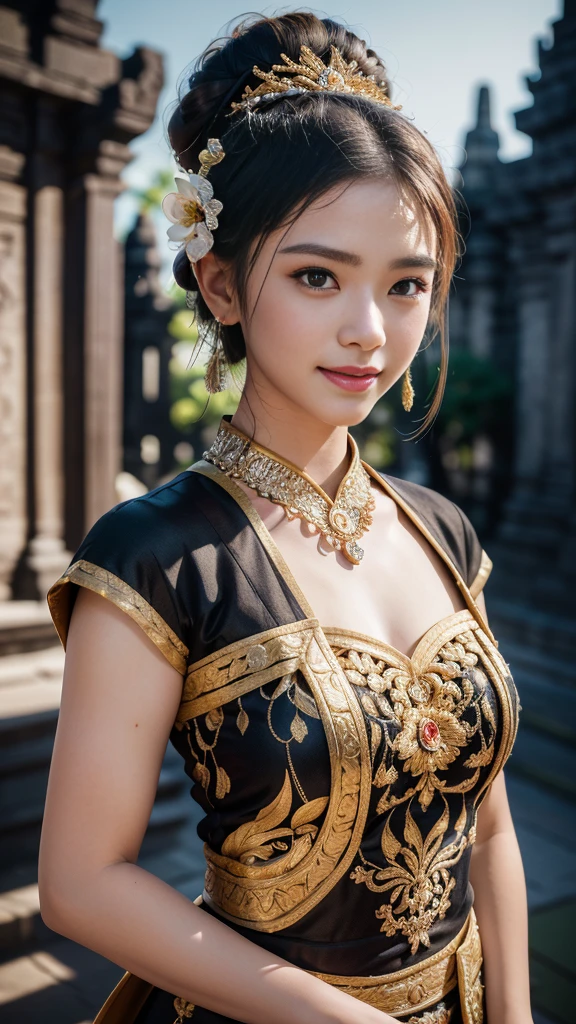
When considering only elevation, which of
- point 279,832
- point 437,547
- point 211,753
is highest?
point 437,547

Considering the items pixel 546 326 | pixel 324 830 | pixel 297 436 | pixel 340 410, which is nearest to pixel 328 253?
pixel 340 410

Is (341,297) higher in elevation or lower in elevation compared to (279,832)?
higher

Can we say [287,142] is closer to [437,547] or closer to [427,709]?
[437,547]

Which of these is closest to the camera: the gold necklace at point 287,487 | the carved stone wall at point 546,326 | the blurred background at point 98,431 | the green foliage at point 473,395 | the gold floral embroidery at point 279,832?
the gold floral embroidery at point 279,832

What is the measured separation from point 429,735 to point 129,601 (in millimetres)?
496

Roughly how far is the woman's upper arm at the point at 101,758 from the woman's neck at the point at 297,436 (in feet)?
1.45

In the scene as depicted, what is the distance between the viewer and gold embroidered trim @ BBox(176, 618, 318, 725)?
117 cm

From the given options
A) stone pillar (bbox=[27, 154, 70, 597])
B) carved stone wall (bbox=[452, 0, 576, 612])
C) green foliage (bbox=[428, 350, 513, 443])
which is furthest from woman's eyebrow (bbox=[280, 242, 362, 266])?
green foliage (bbox=[428, 350, 513, 443])

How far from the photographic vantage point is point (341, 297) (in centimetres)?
119

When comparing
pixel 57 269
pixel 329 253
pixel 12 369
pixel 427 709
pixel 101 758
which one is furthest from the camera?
pixel 57 269

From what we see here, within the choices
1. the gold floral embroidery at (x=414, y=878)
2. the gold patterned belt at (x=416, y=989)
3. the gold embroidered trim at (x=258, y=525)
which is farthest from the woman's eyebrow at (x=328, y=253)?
the gold patterned belt at (x=416, y=989)

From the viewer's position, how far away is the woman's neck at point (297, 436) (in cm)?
140

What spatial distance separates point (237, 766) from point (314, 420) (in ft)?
1.89

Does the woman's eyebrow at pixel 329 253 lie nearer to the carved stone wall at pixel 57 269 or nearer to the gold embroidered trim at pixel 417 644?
the gold embroidered trim at pixel 417 644
